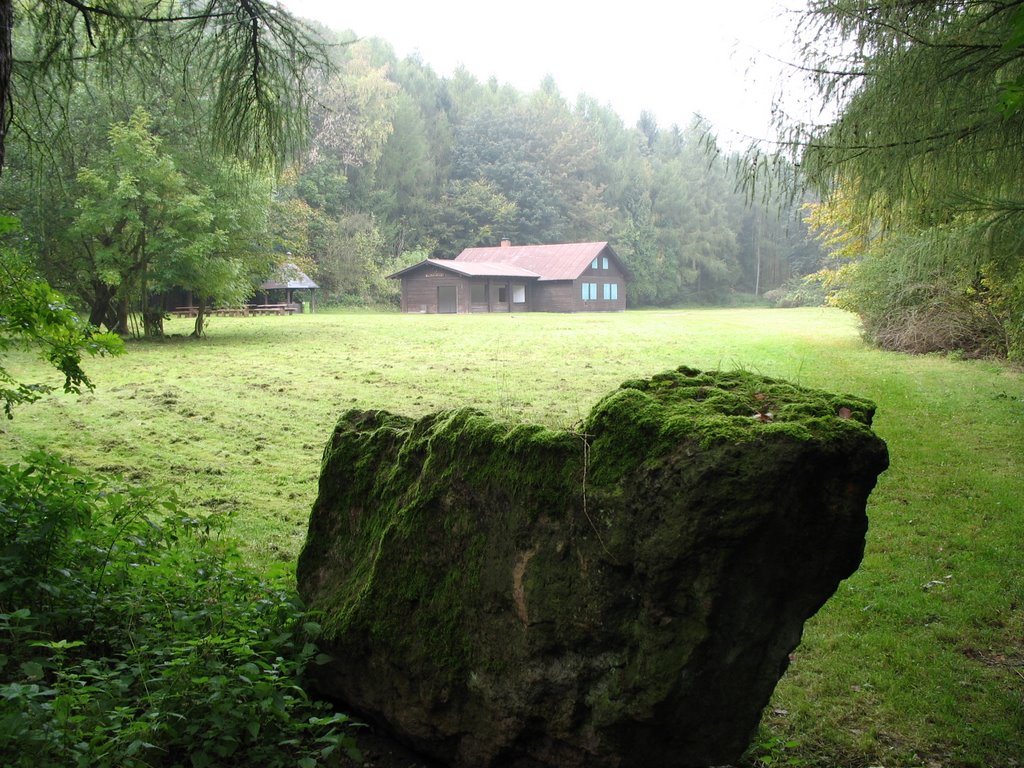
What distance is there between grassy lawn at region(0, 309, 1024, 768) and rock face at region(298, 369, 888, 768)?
45cm

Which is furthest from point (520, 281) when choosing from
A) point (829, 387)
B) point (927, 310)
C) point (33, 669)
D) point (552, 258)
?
point (33, 669)

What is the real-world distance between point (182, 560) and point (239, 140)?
10.8 ft

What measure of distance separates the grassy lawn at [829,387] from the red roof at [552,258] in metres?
28.4

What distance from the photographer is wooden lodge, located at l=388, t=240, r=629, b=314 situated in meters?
48.5

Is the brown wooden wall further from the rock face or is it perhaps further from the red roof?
the rock face

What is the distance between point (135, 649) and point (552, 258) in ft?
167

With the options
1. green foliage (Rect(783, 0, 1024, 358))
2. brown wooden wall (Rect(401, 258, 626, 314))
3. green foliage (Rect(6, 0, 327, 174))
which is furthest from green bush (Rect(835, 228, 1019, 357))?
brown wooden wall (Rect(401, 258, 626, 314))

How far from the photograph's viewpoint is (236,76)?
5977 mm

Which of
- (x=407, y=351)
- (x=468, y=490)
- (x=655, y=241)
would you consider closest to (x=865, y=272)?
(x=407, y=351)

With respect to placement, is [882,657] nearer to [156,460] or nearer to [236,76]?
[236,76]

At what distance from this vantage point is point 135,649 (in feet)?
11.5

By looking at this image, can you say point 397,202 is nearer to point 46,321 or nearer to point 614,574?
point 46,321

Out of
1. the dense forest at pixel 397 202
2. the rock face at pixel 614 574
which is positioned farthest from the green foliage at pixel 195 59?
the dense forest at pixel 397 202

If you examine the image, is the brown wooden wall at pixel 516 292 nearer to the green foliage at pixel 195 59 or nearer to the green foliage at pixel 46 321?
the green foliage at pixel 195 59
